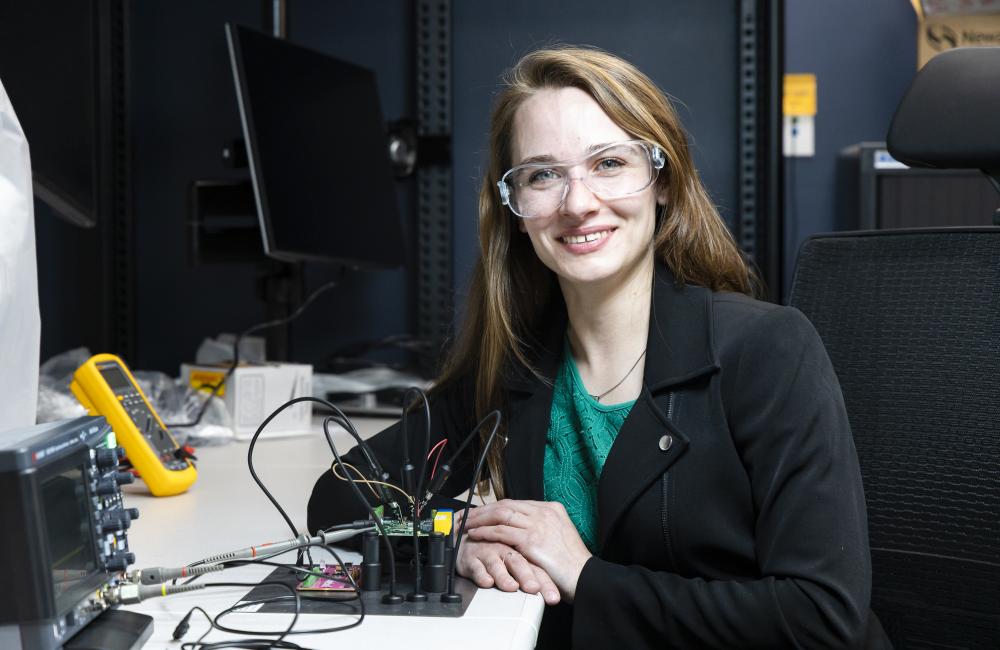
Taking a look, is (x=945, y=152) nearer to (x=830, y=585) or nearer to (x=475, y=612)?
(x=830, y=585)

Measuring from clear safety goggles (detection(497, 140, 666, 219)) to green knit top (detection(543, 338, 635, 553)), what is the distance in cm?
23

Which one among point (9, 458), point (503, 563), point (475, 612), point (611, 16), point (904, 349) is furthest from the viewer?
point (611, 16)

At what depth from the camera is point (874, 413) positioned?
48.0 inches

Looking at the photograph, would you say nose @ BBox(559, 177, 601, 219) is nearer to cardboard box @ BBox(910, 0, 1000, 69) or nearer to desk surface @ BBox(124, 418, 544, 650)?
desk surface @ BBox(124, 418, 544, 650)

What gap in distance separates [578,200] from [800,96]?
4.34ft

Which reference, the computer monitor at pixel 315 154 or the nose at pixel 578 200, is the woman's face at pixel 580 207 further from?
the computer monitor at pixel 315 154

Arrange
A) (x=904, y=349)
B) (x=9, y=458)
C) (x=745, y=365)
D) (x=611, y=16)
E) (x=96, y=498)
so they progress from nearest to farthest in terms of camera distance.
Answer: (x=9, y=458), (x=96, y=498), (x=745, y=365), (x=904, y=349), (x=611, y=16)

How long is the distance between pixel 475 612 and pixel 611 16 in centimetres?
158

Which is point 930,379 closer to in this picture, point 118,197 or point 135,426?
point 135,426

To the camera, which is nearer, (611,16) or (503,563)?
(503,563)

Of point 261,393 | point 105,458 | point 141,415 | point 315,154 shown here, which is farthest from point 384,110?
point 105,458

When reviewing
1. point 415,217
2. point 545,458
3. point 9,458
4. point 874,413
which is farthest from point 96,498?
point 415,217

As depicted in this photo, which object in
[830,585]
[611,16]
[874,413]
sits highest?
[611,16]

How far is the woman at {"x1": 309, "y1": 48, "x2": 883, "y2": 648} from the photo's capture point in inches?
38.9
